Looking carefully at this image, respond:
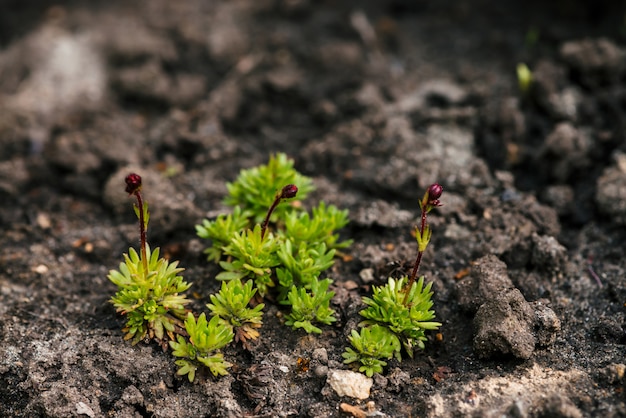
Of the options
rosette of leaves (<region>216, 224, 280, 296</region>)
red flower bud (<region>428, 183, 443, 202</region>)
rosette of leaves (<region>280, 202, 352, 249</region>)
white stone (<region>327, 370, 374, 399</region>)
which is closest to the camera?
red flower bud (<region>428, 183, 443, 202</region>)

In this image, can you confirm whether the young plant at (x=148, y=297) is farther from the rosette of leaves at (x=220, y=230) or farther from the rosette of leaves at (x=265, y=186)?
the rosette of leaves at (x=265, y=186)

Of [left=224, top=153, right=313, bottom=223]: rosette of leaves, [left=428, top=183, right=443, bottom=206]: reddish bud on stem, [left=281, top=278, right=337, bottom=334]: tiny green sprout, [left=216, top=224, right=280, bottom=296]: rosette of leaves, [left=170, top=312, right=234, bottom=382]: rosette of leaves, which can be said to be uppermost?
[left=224, top=153, right=313, bottom=223]: rosette of leaves

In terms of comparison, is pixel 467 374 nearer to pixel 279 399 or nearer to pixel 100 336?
pixel 279 399

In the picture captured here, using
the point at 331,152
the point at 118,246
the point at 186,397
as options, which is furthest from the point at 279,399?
the point at 331,152

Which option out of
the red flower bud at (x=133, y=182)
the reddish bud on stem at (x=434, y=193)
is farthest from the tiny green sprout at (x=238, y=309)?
the reddish bud on stem at (x=434, y=193)

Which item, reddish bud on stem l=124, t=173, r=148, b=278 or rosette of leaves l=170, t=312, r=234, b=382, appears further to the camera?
rosette of leaves l=170, t=312, r=234, b=382

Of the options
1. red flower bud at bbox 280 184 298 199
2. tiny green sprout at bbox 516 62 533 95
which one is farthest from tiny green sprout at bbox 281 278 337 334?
tiny green sprout at bbox 516 62 533 95

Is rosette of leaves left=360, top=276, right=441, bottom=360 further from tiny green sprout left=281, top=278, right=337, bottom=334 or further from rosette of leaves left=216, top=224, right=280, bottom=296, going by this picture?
rosette of leaves left=216, top=224, right=280, bottom=296
